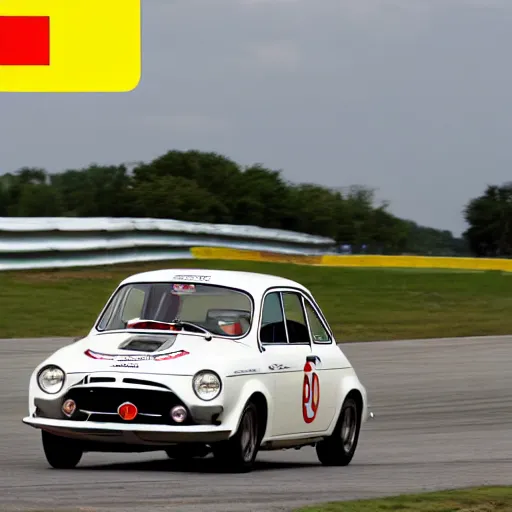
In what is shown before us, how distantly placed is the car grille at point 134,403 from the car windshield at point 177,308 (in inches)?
36.5

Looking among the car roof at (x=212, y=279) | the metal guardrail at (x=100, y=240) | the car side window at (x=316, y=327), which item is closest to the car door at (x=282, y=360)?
the car roof at (x=212, y=279)

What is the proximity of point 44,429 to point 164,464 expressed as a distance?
4.28 ft

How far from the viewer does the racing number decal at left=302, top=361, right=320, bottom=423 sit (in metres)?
9.91

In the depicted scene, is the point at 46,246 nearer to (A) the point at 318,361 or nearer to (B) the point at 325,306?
(B) the point at 325,306

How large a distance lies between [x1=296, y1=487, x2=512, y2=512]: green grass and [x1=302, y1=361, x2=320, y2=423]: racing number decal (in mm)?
2385

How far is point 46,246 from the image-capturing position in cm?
3067

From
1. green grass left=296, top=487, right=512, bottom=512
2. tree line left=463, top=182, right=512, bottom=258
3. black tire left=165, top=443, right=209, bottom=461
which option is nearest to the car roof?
black tire left=165, top=443, right=209, bottom=461

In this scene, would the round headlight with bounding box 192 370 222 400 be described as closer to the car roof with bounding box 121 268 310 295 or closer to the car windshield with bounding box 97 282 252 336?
the car windshield with bounding box 97 282 252 336

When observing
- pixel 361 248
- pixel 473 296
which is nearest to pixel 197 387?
pixel 473 296

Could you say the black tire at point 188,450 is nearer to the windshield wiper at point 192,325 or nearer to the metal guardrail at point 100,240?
the windshield wiper at point 192,325

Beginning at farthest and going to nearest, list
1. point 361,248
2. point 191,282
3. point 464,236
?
point 464,236 < point 361,248 < point 191,282

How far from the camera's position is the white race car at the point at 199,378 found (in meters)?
8.55

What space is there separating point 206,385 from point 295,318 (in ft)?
6.12

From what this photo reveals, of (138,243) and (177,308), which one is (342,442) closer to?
(177,308)
